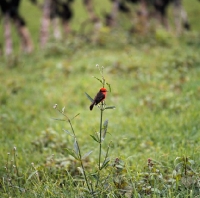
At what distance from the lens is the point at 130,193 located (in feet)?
8.91

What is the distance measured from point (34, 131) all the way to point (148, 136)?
1997mm

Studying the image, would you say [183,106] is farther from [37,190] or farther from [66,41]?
[66,41]

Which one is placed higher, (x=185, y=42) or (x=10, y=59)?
(x=185, y=42)

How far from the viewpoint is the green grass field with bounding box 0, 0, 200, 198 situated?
2.89m

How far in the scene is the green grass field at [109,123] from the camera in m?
2.89

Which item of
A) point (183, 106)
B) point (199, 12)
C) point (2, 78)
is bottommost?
point (2, 78)

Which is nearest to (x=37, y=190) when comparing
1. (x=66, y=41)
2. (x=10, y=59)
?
(x=10, y=59)

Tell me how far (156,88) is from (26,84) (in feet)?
12.1

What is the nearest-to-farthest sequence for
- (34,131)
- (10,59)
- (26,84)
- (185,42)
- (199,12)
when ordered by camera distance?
(34,131) < (26,84) < (10,59) < (185,42) < (199,12)

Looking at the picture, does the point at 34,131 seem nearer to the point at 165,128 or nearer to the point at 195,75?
the point at 165,128

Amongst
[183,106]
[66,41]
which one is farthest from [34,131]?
[66,41]

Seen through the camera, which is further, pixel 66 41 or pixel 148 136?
pixel 66 41

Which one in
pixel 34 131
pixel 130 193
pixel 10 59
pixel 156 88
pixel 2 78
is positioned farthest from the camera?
pixel 10 59

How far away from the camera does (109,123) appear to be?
220 inches
